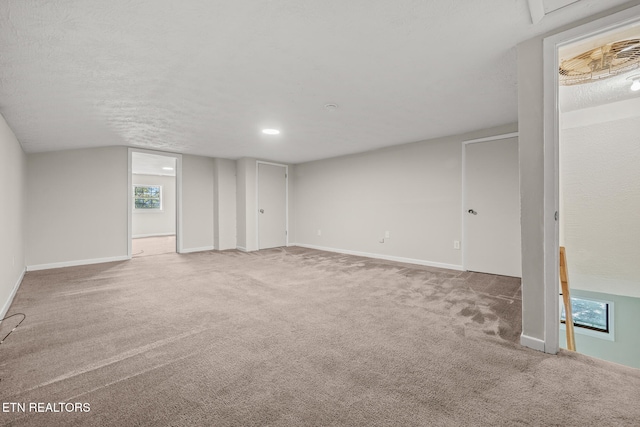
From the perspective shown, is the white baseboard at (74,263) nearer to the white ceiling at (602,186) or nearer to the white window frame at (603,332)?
the white ceiling at (602,186)

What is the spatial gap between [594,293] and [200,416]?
203 inches

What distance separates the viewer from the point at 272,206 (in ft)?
22.9

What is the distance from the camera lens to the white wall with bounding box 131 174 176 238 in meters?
9.43

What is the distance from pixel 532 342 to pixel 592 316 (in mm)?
3038

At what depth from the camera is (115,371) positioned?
1.71 meters

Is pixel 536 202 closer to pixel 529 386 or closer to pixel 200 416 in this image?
pixel 529 386

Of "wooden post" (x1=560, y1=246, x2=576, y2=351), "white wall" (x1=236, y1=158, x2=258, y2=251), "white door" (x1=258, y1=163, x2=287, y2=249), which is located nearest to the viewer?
"wooden post" (x1=560, y1=246, x2=576, y2=351)

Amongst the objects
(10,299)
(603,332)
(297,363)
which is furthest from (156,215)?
(603,332)

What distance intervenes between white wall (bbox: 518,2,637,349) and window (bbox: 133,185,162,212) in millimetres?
10633

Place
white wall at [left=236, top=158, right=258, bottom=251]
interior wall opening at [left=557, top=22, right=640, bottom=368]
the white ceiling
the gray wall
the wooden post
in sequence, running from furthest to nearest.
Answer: white wall at [left=236, top=158, right=258, bottom=251], the gray wall, the white ceiling, interior wall opening at [left=557, top=22, right=640, bottom=368], the wooden post

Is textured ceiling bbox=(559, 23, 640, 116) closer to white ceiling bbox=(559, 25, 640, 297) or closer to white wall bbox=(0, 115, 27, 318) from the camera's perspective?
white ceiling bbox=(559, 25, 640, 297)

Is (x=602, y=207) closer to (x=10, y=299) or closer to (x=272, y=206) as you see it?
(x=272, y=206)

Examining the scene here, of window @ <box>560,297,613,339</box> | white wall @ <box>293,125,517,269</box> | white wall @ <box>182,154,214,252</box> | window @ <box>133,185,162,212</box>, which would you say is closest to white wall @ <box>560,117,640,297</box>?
window @ <box>560,297,613,339</box>

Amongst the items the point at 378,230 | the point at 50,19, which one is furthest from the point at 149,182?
the point at 50,19
